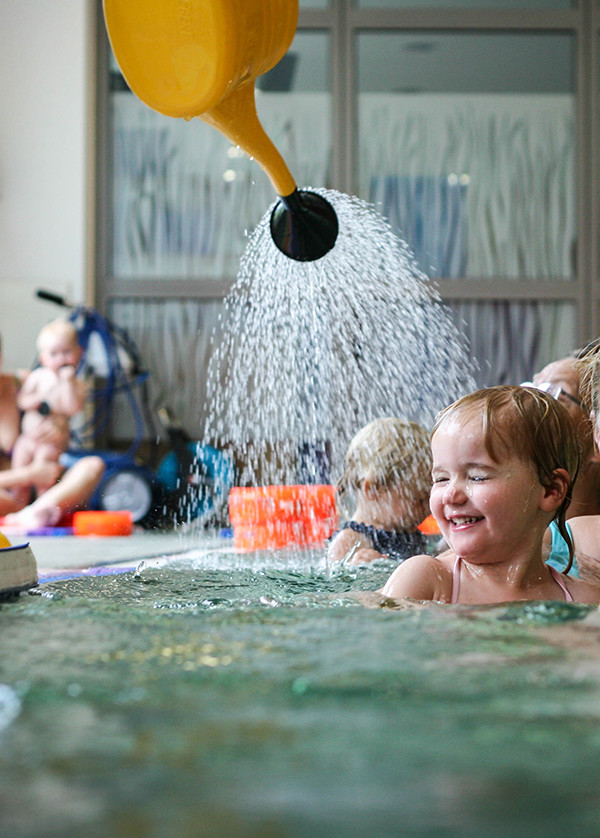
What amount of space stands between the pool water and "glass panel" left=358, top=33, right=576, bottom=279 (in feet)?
12.8

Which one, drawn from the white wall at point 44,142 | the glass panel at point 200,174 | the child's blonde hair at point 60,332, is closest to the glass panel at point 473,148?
the glass panel at point 200,174

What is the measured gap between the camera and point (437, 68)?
177 inches

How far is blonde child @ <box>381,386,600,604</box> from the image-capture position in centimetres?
113

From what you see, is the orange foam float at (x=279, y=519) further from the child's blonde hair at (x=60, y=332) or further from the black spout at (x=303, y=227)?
the child's blonde hair at (x=60, y=332)

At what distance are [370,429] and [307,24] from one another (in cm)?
319

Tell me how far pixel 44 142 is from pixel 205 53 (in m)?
3.54

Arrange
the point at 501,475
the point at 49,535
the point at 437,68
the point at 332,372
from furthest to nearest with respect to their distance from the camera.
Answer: the point at 437,68 < the point at 332,372 < the point at 49,535 < the point at 501,475

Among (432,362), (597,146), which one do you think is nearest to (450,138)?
(597,146)

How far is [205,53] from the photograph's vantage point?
1.26 m

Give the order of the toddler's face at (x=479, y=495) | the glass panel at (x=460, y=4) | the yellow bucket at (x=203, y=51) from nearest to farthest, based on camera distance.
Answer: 1. the toddler's face at (x=479, y=495)
2. the yellow bucket at (x=203, y=51)
3. the glass panel at (x=460, y=4)

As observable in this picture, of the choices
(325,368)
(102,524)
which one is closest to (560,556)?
(102,524)

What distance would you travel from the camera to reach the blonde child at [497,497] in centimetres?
113

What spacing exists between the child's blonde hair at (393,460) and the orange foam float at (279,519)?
0.45 metres

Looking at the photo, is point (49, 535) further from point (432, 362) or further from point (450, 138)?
→ point (450, 138)
